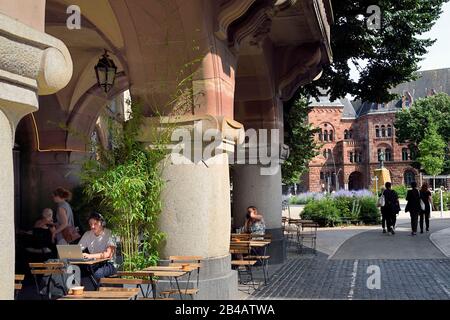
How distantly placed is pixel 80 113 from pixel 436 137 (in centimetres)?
5718

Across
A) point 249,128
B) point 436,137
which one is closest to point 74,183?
point 249,128

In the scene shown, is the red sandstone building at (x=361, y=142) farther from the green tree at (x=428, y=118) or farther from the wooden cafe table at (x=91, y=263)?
the wooden cafe table at (x=91, y=263)

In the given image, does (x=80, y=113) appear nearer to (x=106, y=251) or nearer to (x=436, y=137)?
(x=106, y=251)

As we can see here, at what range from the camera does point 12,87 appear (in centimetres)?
279

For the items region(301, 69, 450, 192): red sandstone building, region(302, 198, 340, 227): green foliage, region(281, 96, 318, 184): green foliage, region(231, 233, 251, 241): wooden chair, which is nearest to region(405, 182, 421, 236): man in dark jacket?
region(281, 96, 318, 184): green foliage

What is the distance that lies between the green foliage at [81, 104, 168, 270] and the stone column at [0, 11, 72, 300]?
10.2ft

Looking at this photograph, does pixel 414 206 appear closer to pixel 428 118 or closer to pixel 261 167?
pixel 261 167

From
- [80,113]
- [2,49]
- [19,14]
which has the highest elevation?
[80,113]

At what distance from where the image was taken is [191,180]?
6699mm

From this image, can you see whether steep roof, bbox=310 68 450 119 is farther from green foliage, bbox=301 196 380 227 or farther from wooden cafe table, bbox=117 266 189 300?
wooden cafe table, bbox=117 266 189 300

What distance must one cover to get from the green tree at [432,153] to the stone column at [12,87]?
208ft

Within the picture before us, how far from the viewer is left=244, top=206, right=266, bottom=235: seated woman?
35.4 feet

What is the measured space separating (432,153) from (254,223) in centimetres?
5706

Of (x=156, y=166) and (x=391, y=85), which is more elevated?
(x=391, y=85)
